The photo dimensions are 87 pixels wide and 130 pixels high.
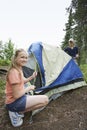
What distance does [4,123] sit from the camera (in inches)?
223

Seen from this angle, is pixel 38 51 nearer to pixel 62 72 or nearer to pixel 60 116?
pixel 62 72

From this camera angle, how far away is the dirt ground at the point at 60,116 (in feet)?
18.3

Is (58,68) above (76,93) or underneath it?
above

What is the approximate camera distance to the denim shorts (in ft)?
16.7

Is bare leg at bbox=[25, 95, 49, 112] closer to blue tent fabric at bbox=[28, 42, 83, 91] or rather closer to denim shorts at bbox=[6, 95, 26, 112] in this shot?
denim shorts at bbox=[6, 95, 26, 112]

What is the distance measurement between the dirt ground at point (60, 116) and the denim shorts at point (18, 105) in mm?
458

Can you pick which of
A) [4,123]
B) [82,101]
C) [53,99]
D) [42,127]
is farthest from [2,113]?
[82,101]

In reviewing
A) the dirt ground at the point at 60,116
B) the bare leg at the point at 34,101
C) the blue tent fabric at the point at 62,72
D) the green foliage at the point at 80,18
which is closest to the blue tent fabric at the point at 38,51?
the blue tent fabric at the point at 62,72

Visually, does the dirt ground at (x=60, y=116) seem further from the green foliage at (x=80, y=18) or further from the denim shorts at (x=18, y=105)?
the green foliage at (x=80, y=18)

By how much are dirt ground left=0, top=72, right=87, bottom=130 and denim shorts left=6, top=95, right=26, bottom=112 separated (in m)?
0.46

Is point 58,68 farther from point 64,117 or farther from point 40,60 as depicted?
point 64,117

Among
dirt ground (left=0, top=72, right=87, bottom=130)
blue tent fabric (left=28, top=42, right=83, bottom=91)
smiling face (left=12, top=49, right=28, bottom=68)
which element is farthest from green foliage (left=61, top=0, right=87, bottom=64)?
smiling face (left=12, top=49, right=28, bottom=68)

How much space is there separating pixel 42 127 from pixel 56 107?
4.09ft

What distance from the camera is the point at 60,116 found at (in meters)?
6.18
